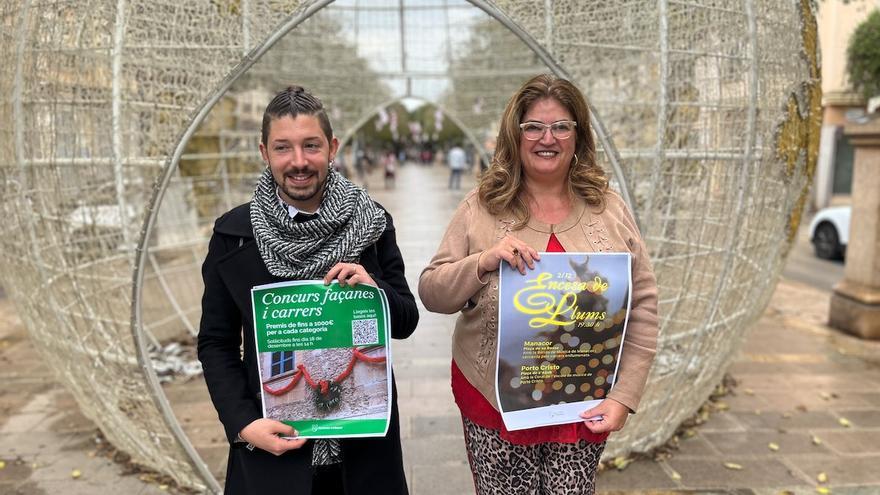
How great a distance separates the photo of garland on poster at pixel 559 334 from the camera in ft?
6.40

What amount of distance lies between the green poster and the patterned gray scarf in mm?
71

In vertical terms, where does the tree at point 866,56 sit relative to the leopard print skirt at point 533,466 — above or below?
above

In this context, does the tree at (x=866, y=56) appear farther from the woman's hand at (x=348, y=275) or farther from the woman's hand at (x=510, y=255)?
the woman's hand at (x=348, y=275)

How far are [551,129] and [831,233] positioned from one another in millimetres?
11555

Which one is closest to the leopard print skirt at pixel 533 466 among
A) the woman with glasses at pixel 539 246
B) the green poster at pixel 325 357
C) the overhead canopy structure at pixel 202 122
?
the woman with glasses at pixel 539 246

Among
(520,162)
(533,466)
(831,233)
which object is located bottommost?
(831,233)

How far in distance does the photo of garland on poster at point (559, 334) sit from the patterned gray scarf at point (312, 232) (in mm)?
459

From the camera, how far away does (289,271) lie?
186cm

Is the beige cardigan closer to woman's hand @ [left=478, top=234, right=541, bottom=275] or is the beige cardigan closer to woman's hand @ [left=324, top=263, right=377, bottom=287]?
woman's hand @ [left=478, top=234, right=541, bottom=275]

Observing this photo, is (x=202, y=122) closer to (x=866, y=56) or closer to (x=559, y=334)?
(x=559, y=334)

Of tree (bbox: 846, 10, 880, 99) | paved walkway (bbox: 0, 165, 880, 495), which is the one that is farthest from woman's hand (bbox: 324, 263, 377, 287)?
tree (bbox: 846, 10, 880, 99)

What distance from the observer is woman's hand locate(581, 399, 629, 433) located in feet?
6.81

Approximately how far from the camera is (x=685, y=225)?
416 centimetres

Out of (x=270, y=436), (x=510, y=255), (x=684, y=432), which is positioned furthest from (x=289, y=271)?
(x=684, y=432)
